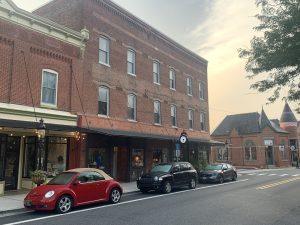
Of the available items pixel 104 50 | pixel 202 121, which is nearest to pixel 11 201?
A: pixel 104 50

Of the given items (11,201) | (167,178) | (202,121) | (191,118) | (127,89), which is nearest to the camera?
(11,201)

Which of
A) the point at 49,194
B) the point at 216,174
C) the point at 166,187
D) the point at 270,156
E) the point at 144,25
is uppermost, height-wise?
the point at 144,25

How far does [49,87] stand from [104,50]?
5.81 m

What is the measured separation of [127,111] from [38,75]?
8.06 metres

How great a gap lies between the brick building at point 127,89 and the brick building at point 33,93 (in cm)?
135

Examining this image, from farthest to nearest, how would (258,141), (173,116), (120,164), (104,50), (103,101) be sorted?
(258,141), (173,116), (120,164), (104,50), (103,101)

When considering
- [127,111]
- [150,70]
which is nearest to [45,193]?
[127,111]

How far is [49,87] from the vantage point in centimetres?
1889

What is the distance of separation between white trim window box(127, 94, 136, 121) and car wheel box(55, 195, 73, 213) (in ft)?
43.9

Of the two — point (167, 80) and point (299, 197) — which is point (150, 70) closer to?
point (167, 80)

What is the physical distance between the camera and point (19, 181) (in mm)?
17484

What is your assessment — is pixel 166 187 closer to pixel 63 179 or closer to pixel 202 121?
pixel 63 179

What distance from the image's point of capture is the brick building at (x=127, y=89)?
2166 cm

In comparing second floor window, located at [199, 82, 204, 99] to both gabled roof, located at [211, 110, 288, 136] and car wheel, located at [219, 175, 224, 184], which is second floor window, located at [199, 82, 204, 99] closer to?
car wheel, located at [219, 175, 224, 184]
